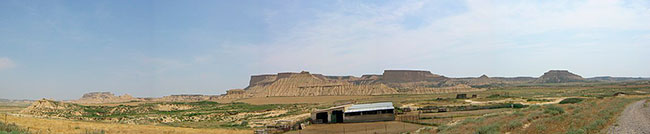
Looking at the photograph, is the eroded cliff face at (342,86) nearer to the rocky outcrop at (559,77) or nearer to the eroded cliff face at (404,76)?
the eroded cliff face at (404,76)

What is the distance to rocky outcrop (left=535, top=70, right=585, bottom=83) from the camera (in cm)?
17248

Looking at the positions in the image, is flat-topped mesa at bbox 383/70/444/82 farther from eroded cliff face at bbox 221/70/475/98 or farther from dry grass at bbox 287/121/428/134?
dry grass at bbox 287/121/428/134

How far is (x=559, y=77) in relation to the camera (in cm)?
17750

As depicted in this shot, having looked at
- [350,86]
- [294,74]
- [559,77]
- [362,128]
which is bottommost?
[362,128]

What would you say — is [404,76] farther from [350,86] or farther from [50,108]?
[50,108]

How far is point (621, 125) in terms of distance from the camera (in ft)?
44.2

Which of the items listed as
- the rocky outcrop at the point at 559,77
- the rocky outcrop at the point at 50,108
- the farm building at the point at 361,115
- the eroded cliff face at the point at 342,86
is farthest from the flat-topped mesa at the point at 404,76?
the farm building at the point at 361,115

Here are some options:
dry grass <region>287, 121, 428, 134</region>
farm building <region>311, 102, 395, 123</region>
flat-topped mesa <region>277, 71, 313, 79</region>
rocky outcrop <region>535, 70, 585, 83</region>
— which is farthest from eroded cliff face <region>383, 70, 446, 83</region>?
dry grass <region>287, 121, 428, 134</region>

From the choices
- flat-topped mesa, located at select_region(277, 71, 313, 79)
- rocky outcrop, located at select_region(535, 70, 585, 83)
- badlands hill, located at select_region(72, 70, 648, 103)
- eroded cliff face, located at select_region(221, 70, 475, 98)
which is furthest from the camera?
rocky outcrop, located at select_region(535, 70, 585, 83)

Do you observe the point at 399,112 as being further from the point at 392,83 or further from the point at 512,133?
the point at 392,83

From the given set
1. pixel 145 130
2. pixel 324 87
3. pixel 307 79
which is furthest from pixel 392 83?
pixel 145 130

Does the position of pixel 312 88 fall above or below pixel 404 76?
below

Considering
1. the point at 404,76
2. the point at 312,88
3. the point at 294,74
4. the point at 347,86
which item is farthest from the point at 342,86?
the point at 404,76

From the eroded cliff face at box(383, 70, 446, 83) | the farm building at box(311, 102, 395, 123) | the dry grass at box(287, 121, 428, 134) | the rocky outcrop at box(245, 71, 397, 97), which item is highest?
the eroded cliff face at box(383, 70, 446, 83)
